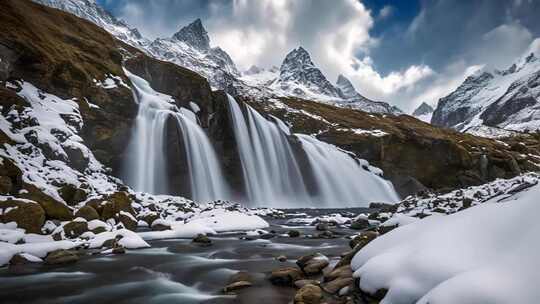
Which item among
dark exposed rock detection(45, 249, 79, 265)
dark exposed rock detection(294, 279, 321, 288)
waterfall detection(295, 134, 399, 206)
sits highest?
waterfall detection(295, 134, 399, 206)

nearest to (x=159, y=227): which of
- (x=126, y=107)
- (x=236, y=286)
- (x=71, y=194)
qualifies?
(x=71, y=194)

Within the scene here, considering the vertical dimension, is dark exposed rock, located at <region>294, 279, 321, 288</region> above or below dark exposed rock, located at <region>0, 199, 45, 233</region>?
below

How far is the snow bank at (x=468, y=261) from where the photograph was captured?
3.52 meters

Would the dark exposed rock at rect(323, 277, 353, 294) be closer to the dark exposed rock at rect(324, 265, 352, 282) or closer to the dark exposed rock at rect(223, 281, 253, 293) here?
the dark exposed rock at rect(324, 265, 352, 282)

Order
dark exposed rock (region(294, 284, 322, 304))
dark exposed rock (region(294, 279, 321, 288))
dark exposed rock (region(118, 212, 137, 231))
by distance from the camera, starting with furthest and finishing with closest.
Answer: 1. dark exposed rock (region(118, 212, 137, 231))
2. dark exposed rock (region(294, 279, 321, 288))
3. dark exposed rock (region(294, 284, 322, 304))

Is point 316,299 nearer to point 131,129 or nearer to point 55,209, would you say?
point 55,209

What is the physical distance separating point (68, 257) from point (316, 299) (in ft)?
26.9

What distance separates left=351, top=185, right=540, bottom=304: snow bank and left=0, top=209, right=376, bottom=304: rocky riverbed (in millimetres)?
1596

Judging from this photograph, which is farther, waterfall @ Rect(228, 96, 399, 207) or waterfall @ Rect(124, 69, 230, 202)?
waterfall @ Rect(228, 96, 399, 207)

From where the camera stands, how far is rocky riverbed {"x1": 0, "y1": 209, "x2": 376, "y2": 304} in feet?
25.1

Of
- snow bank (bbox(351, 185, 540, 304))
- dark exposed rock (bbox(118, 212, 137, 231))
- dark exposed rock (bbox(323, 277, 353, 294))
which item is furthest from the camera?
dark exposed rock (bbox(118, 212, 137, 231))

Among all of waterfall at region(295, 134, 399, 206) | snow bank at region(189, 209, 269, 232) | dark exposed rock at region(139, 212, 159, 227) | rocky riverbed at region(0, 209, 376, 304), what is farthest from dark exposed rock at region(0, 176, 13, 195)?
waterfall at region(295, 134, 399, 206)

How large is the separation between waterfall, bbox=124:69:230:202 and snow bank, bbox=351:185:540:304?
2653cm

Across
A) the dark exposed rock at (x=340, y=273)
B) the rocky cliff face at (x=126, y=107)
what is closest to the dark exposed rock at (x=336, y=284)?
the dark exposed rock at (x=340, y=273)
